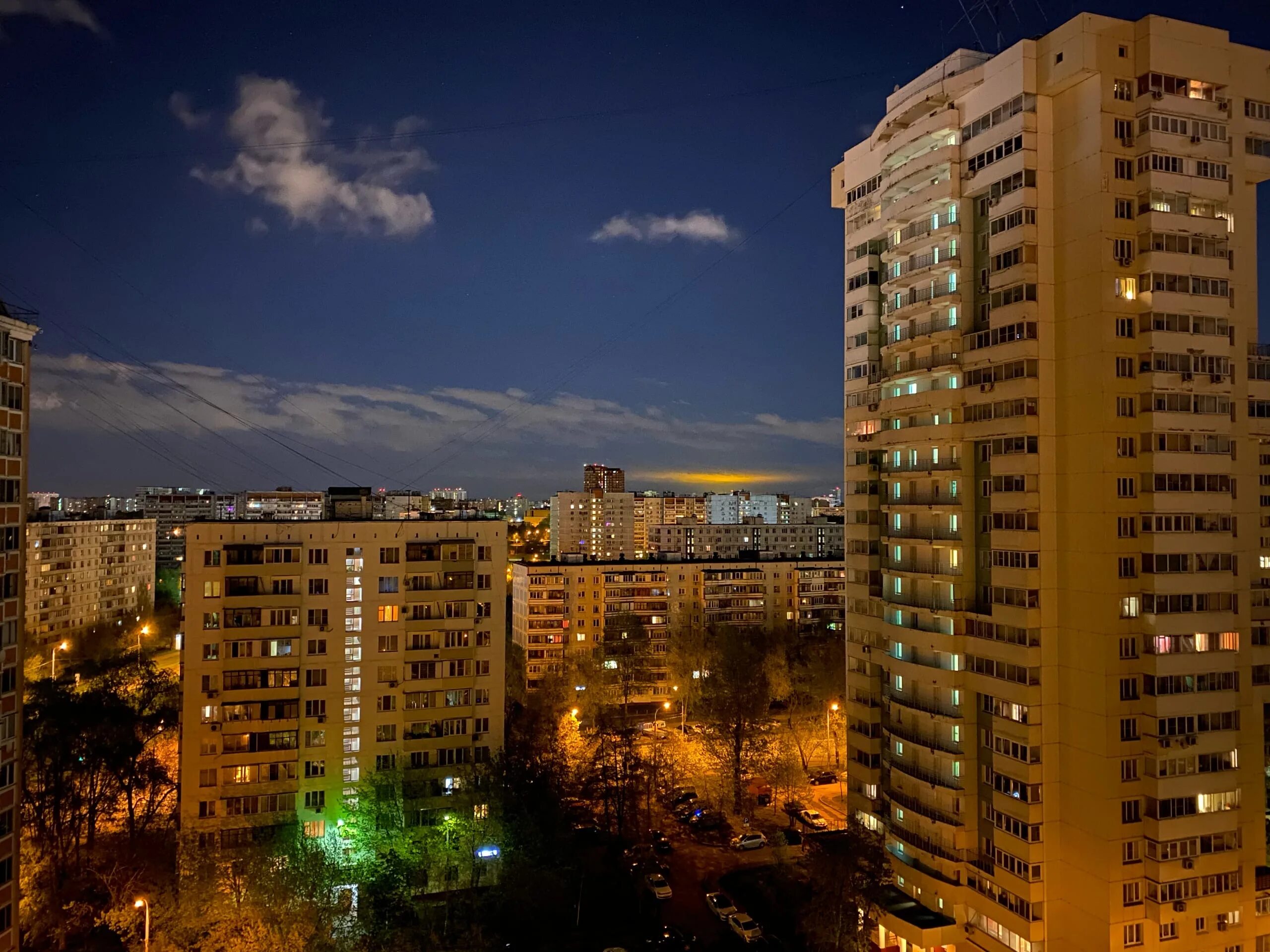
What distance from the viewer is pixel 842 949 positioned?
24797 mm

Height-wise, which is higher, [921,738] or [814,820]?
[921,738]

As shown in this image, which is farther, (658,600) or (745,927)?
(658,600)

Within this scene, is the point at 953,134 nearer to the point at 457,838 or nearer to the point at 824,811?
the point at 457,838

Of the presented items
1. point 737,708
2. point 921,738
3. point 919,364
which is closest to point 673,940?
point 921,738

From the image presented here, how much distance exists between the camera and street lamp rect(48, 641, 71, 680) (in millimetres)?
59672

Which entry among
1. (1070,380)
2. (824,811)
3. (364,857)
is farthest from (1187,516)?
(364,857)

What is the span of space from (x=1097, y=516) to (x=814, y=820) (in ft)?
80.5

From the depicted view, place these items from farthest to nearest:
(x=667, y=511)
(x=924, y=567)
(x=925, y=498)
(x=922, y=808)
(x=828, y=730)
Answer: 1. (x=667, y=511)
2. (x=828, y=730)
3. (x=925, y=498)
4. (x=924, y=567)
5. (x=922, y=808)

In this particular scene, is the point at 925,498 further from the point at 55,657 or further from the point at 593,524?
the point at 593,524

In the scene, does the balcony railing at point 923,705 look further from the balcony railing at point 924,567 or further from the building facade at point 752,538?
the building facade at point 752,538

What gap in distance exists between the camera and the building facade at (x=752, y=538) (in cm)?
10831

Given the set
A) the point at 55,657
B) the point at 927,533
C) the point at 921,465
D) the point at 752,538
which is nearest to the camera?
the point at 927,533

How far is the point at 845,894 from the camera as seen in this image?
2473 cm

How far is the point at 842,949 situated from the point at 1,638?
27337 millimetres
